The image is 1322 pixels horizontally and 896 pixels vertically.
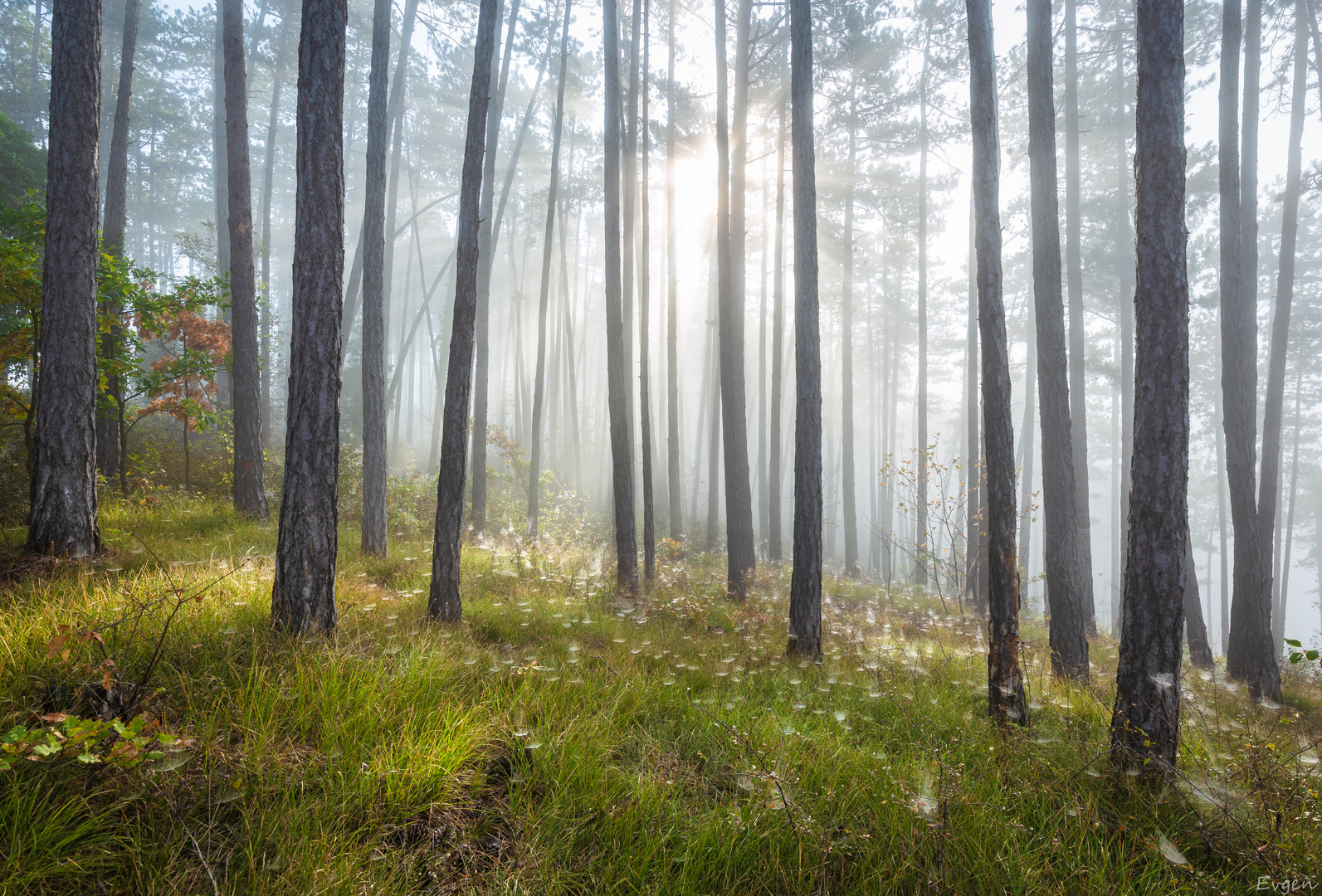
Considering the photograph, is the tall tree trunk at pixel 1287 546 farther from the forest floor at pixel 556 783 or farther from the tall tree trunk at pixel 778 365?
the forest floor at pixel 556 783

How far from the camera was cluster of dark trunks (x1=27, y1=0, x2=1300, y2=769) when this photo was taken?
3.21 metres

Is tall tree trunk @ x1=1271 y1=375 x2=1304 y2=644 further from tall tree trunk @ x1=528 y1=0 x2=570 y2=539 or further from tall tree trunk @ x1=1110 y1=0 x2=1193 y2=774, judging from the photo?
tall tree trunk @ x1=528 y1=0 x2=570 y2=539

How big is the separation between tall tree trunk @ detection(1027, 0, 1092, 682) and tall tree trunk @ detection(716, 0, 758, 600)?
4.19 metres

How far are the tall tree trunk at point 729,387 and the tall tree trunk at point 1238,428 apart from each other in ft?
20.5

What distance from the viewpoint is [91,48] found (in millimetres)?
4836

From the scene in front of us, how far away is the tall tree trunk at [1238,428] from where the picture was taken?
642 centimetres

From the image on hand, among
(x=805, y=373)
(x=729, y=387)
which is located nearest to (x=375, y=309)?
(x=729, y=387)

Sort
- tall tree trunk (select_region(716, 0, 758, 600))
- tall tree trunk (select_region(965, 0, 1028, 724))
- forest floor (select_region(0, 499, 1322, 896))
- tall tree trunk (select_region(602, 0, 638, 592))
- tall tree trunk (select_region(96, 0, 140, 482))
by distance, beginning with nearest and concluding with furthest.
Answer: forest floor (select_region(0, 499, 1322, 896))
tall tree trunk (select_region(965, 0, 1028, 724))
tall tree trunk (select_region(96, 0, 140, 482))
tall tree trunk (select_region(602, 0, 638, 592))
tall tree trunk (select_region(716, 0, 758, 600))

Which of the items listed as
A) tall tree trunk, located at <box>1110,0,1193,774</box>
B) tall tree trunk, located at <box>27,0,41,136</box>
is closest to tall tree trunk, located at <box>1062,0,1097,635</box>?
tall tree trunk, located at <box>1110,0,1193,774</box>

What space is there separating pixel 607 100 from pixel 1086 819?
364 inches

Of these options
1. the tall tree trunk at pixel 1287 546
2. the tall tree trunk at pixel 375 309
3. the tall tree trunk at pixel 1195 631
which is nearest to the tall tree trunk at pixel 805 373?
the tall tree trunk at pixel 375 309

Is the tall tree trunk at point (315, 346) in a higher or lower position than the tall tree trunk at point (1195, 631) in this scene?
higher

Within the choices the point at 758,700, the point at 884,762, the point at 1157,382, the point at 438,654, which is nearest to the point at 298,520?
the point at 438,654

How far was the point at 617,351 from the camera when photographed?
780 centimetres
